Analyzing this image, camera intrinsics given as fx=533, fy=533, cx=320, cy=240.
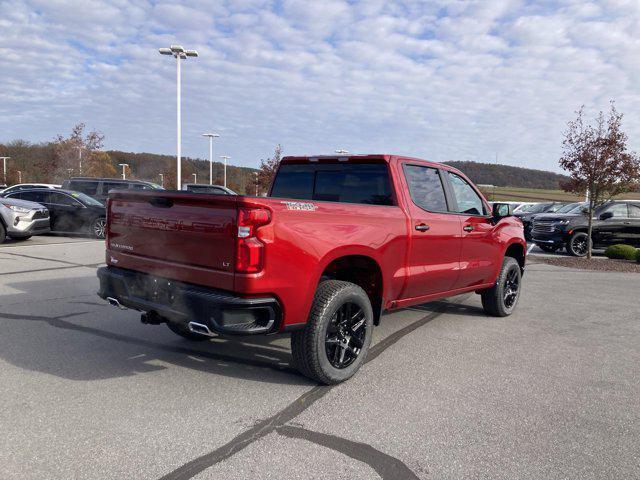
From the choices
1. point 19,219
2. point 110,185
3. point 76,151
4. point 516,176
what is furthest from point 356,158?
point 516,176

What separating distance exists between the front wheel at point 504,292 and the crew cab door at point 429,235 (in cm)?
122

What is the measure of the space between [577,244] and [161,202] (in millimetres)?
14970

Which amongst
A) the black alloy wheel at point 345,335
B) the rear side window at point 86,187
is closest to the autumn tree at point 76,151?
the rear side window at point 86,187

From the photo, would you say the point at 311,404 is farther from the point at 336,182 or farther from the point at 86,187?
the point at 86,187

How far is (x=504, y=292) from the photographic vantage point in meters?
6.89

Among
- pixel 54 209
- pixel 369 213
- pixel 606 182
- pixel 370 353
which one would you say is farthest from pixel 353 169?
pixel 54 209

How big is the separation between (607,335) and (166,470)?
5227 millimetres

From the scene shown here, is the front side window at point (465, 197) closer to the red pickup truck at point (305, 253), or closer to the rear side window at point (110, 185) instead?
the red pickup truck at point (305, 253)

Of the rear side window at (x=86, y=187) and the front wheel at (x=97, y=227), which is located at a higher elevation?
the rear side window at (x=86, y=187)

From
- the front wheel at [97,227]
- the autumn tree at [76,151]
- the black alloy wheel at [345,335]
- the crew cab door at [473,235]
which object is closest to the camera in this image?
the black alloy wheel at [345,335]

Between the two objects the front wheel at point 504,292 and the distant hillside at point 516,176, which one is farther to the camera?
the distant hillside at point 516,176

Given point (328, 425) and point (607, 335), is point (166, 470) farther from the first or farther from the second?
point (607, 335)

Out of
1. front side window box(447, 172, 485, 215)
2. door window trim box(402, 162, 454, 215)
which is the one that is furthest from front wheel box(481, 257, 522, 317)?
door window trim box(402, 162, 454, 215)

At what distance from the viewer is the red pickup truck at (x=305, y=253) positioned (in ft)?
11.9
